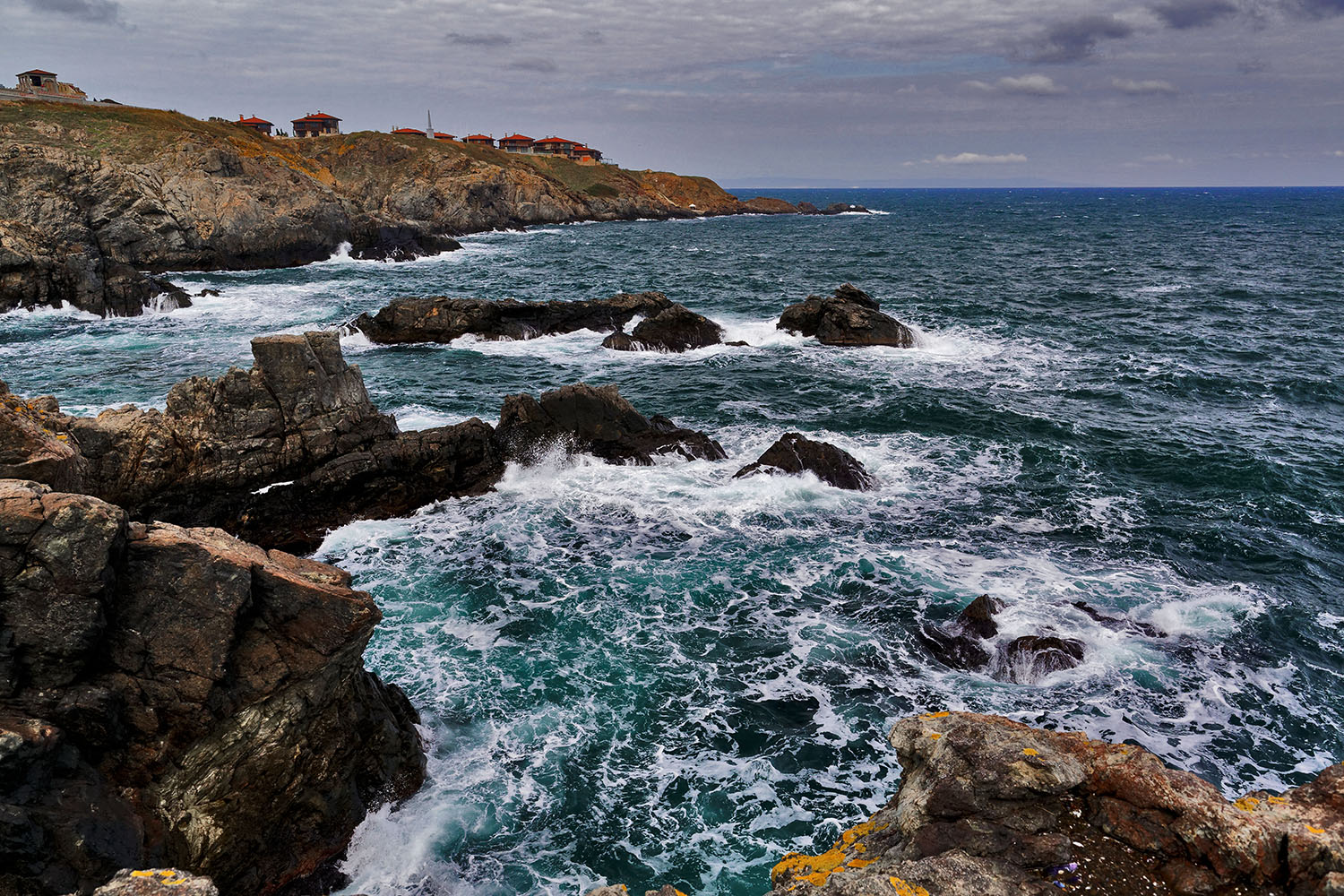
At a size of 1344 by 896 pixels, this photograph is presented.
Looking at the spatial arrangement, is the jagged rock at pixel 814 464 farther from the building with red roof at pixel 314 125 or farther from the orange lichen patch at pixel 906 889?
the building with red roof at pixel 314 125

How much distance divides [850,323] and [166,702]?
4267 centimetres

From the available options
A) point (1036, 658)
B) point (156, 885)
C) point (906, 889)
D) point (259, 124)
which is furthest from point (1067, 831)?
point (259, 124)

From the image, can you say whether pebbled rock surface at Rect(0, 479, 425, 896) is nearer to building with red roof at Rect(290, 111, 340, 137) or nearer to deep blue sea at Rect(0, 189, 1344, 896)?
deep blue sea at Rect(0, 189, 1344, 896)

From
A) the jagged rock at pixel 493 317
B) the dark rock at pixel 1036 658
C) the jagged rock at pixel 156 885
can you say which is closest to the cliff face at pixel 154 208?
the jagged rock at pixel 493 317

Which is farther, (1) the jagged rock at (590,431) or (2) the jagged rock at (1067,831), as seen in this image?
(1) the jagged rock at (590,431)

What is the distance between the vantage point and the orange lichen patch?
23.8 ft

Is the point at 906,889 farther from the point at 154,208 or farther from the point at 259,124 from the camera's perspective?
the point at 259,124

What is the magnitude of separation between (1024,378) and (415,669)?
34937 millimetres

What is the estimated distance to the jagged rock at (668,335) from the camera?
4653 centimetres

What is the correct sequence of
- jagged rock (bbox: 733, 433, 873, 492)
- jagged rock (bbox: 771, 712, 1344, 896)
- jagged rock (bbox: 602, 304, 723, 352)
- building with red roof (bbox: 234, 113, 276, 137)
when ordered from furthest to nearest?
building with red roof (bbox: 234, 113, 276, 137) → jagged rock (bbox: 602, 304, 723, 352) → jagged rock (bbox: 733, 433, 873, 492) → jagged rock (bbox: 771, 712, 1344, 896)

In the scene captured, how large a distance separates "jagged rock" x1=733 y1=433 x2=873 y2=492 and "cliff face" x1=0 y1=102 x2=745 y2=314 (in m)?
48.6

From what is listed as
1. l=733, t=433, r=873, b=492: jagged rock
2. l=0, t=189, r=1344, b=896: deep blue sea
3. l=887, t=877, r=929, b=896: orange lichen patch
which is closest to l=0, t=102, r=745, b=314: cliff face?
l=0, t=189, r=1344, b=896: deep blue sea

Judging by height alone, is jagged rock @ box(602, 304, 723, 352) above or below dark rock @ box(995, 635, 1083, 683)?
above

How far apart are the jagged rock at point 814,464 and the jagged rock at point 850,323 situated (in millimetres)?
21545
